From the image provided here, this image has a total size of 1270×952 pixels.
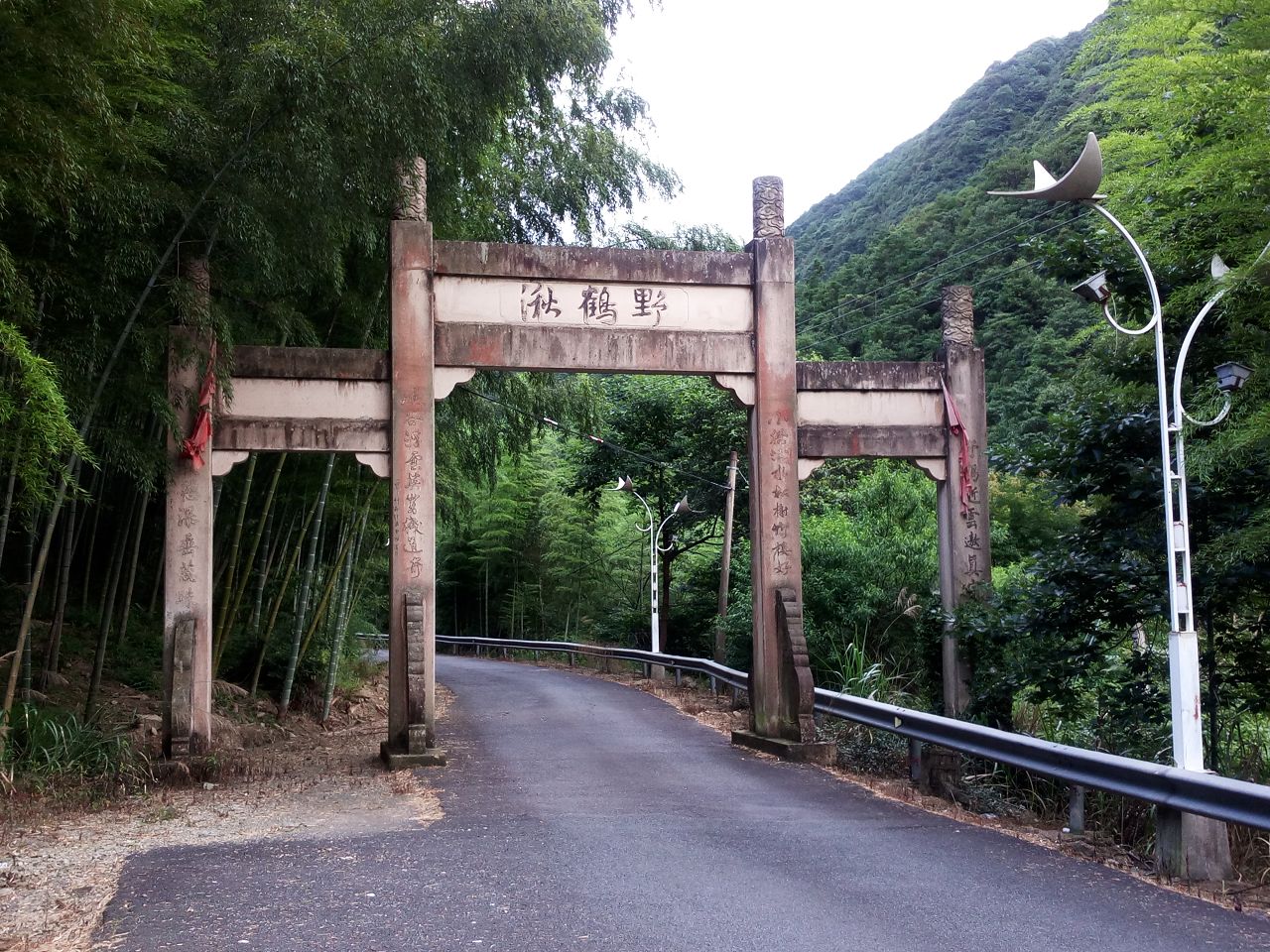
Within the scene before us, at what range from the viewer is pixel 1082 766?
6.11 m

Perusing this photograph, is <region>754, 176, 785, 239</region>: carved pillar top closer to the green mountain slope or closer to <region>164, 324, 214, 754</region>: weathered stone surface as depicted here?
<region>164, 324, 214, 754</region>: weathered stone surface

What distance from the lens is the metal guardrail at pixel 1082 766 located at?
16.0ft

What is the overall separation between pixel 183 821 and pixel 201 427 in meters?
3.62

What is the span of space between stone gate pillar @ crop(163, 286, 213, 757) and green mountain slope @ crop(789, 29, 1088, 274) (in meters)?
36.4

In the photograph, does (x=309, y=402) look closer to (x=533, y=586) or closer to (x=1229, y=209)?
(x=1229, y=209)

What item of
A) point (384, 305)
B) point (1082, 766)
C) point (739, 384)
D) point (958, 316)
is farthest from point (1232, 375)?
point (384, 305)

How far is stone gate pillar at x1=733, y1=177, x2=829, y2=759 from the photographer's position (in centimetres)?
1031

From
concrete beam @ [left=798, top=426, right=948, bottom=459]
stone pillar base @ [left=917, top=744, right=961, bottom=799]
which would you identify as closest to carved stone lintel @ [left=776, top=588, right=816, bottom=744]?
stone pillar base @ [left=917, top=744, right=961, bottom=799]

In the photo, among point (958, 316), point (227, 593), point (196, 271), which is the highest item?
point (958, 316)

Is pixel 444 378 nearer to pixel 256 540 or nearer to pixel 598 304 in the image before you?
pixel 598 304

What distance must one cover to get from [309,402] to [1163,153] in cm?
718

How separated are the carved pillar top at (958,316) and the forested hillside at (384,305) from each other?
1.08 m

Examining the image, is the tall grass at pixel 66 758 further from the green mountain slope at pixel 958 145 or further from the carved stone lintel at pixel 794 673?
the green mountain slope at pixel 958 145

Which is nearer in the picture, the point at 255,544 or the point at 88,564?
the point at 255,544
